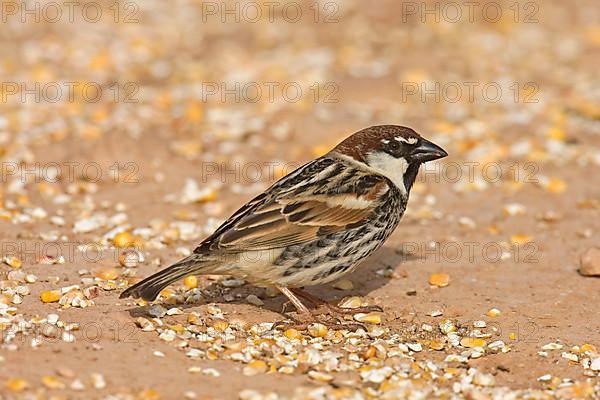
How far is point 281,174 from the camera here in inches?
337

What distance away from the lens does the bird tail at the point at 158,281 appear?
5.55 metres

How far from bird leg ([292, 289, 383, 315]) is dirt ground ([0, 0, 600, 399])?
0.14m

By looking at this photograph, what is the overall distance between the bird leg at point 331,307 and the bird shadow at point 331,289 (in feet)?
0.37

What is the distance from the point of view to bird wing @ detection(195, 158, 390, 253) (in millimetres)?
5801

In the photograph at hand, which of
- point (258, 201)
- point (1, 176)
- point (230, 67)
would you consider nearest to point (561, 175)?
point (258, 201)

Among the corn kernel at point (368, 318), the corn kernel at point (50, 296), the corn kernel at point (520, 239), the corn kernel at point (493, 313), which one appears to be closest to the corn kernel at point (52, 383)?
the corn kernel at point (50, 296)

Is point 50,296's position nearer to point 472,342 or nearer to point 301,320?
point 301,320

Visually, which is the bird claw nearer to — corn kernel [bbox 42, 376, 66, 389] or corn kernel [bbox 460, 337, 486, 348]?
corn kernel [bbox 460, 337, 486, 348]

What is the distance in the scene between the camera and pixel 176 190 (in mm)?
8172

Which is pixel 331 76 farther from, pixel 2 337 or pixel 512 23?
pixel 2 337

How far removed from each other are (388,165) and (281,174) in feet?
7.84

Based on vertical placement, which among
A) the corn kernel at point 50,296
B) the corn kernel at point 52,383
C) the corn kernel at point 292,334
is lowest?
the corn kernel at point 292,334

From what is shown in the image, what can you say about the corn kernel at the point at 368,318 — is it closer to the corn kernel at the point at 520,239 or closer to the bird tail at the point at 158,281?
the bird tail at the point at 158,281

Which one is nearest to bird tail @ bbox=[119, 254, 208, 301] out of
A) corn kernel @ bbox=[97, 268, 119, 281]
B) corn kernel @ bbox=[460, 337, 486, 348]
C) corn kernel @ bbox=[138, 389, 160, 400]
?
corn kernel @ bbox=[97, 268, 119, 281]
